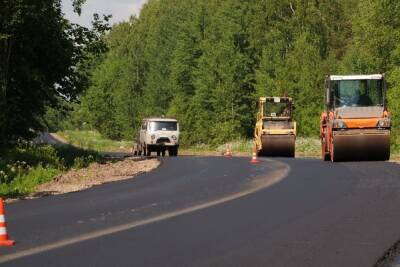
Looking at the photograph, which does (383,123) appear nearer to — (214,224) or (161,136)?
(214,224)

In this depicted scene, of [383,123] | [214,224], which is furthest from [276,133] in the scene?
[214,224]

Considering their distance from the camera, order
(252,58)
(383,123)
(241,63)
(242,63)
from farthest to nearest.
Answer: (252,58) < (242,63) < (241,63) < (383,123)

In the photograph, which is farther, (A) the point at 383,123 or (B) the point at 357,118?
(B) the point at 357,118

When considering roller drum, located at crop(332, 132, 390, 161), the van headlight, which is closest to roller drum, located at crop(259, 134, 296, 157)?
roller drum, located at crop(332, 132, 390, 161)

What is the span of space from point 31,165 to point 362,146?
11.9 meters

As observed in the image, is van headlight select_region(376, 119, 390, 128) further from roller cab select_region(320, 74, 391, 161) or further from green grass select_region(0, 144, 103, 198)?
green grass select_region(0, 144, 103, 198)

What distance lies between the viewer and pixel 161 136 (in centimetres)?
4462

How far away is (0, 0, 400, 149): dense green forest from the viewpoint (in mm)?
61156

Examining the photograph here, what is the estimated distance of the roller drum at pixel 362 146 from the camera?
26094mm

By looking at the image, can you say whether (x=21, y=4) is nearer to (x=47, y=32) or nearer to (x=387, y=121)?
(x=47, y=32)

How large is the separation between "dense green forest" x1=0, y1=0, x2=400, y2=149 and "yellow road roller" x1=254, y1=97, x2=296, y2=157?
10075 mm

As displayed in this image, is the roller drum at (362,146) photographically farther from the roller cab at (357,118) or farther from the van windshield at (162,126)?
the van windshield at (162,126)

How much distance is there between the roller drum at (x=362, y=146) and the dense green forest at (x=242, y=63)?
1401cm

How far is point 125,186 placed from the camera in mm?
18781
